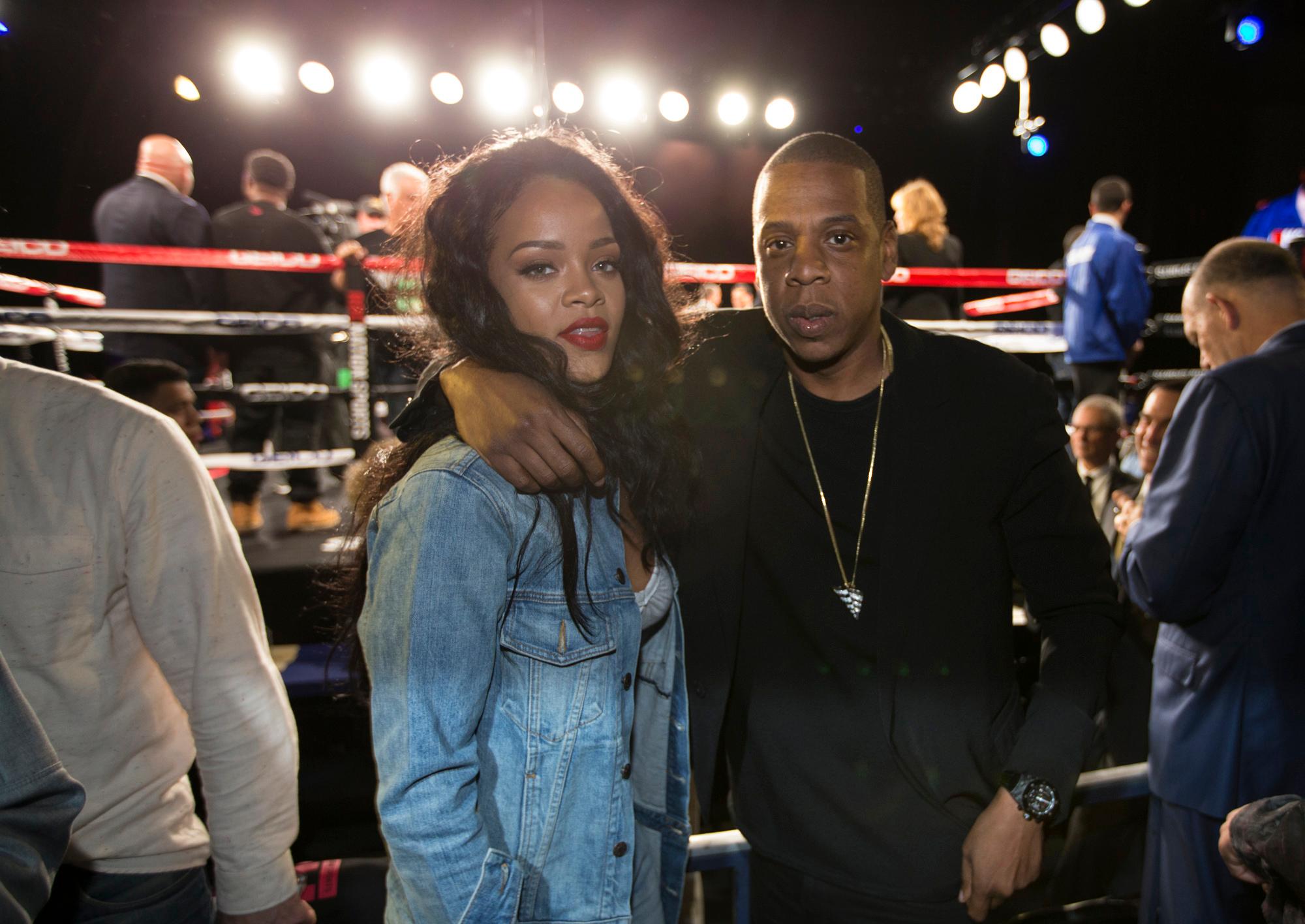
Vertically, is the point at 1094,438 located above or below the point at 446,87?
below

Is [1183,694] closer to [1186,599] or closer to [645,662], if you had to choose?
[1186,599]

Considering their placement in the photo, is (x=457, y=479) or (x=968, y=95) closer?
(x=457, y=479)

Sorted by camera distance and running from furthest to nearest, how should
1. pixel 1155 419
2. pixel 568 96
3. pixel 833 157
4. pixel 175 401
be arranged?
1. pixel 568 96
2. pixel 1155 419
3. pixel 175 401
4. pixel 833 157

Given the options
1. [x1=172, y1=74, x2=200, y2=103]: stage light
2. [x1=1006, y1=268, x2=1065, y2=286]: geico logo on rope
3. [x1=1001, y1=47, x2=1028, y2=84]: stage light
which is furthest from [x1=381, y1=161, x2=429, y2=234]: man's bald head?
[x1=1001, y1=47, x2=1028, y2=84]: stage light

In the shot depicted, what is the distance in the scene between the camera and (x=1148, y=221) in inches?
337

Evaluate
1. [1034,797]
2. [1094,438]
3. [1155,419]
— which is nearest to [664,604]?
[1034,797]

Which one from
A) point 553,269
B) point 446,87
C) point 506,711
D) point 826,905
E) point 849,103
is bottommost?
point 826,905

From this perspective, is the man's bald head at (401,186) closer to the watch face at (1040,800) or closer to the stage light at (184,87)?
the stage light at (184,87)

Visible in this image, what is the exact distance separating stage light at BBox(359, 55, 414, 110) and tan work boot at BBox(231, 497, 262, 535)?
336 cm

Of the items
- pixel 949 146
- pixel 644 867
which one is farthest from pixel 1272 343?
pixel 949 146

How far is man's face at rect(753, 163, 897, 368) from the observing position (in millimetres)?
1600

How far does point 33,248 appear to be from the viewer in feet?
9.53

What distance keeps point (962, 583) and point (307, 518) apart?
387cm

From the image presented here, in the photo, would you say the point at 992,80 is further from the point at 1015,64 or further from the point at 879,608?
the point at 879,608
